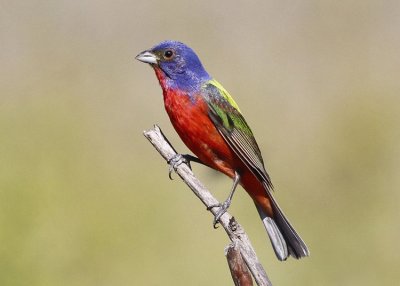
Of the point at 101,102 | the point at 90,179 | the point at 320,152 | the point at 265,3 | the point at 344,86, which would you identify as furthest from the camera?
the point at 265,3

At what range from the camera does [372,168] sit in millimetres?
7957

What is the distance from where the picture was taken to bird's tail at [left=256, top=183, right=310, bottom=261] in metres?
5.97

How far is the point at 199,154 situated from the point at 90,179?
185 centimetres

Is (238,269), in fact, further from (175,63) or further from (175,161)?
(175,63)

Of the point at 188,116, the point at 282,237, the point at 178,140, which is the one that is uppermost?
the point at 178,140

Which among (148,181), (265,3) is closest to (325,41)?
(265,3)

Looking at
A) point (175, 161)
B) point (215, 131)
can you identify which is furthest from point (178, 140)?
point (175, 161)

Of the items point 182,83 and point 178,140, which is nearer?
point 182,83

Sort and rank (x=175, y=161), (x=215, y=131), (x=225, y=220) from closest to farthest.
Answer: (x=225, y=220) < (x=175, y=161) < (x=215, y=131)

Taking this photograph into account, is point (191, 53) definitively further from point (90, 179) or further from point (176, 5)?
point (176, 5)

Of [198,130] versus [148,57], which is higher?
[148,57]

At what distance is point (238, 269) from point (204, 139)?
70.1 inches

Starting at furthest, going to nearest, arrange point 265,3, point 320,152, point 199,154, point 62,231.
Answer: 1. point 265,3
2. point 320,152
3. point 62,231
4. point 199,154

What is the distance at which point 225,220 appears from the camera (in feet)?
17.3
